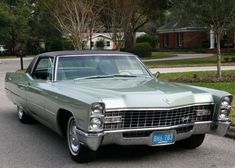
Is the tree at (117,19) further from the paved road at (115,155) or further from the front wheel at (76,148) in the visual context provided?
the front wheel at (76,148)

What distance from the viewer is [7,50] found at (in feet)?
223

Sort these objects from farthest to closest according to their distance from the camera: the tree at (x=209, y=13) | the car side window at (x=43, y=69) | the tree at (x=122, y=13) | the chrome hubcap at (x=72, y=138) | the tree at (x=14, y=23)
→ the tree at (x=14, y=23) → the tree at (x=122, y=13) → the tree at (x=209, y=13) → the car side window at (x=43, y=69) → the chrome hubcap at (x=72, y=138)

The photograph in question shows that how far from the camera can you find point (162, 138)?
589 centimetres

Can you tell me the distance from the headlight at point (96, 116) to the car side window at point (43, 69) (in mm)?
2000

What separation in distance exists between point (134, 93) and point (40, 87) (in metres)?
2.09

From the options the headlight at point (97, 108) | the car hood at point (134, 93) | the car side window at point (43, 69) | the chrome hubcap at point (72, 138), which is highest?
the car side window at point (43, 69)

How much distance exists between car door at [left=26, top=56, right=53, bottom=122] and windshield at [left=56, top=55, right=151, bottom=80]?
0.26 meters

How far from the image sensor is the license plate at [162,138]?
5.86m

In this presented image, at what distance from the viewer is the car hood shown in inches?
227

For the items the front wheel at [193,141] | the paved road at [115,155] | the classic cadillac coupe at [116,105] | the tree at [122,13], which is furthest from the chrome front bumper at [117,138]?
the tree at [122,13]

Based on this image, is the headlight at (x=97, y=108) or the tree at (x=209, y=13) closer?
the headlight at (x=97, y=108)

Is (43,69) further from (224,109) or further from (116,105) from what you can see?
(224,109)

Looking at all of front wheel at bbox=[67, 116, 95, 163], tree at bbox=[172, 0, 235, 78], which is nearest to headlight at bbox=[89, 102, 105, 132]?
front wheel at bbox=[67, 116, 95, 163]

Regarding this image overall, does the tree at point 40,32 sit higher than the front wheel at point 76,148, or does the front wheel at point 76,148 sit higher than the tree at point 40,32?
the tree at point 40,32
